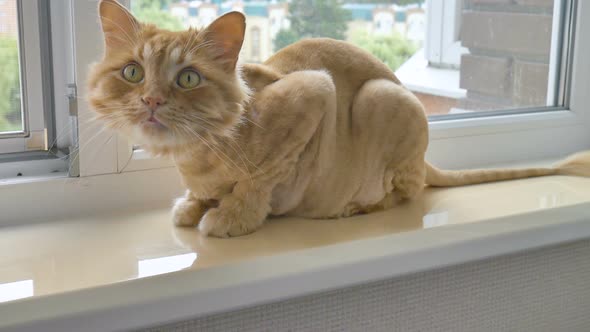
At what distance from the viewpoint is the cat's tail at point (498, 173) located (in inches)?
56.7

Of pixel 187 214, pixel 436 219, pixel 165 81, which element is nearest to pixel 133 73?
pixel 165 81

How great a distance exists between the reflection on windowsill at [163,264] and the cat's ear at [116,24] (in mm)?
317

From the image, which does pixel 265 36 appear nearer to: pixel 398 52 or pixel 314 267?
pixel 398 52

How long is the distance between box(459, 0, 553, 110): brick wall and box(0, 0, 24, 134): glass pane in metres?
1.01

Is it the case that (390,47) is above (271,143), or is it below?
above

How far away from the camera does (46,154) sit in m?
1.26

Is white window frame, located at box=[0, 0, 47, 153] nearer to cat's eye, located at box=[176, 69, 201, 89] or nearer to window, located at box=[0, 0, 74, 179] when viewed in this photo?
window, located at box=[0, 0, 74, 179]

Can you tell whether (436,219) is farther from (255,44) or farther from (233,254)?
(255,44)

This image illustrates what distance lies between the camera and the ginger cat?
1015mm

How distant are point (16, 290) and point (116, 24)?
393 millimetres

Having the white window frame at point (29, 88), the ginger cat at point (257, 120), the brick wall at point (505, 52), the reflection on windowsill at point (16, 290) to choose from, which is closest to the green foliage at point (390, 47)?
the brick wall at point (505, 52)

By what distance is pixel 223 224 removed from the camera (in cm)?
113

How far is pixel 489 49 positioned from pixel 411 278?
0.80 metres

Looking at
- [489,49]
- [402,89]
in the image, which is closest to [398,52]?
[489,49]
